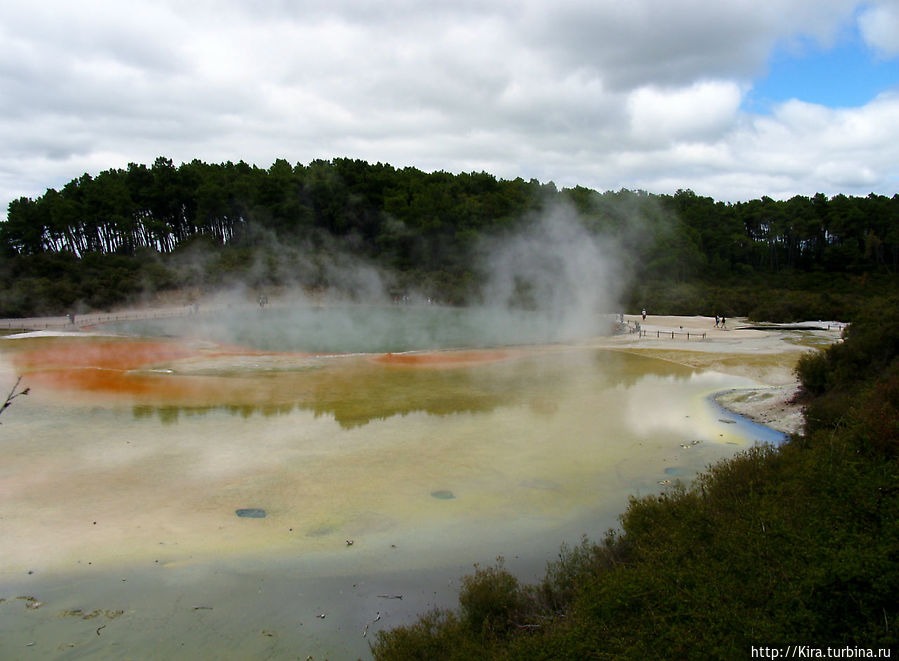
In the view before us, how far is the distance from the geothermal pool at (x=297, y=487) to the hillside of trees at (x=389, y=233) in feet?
79.8

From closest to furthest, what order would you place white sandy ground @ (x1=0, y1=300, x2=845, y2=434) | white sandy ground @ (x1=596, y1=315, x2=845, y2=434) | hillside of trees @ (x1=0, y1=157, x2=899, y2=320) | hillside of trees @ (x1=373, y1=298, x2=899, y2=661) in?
hillside of trees @ (x1=373, y1=298, x2=899, y2=661)
white sandy ground @ (x1=596, y1=315, x2=845, y2=434)
white sandy ground @ (x1=0, y1=300, x2=845, y2=434)
hillside of trees @ (x1=0, y1=157, x2=899, y2=320)

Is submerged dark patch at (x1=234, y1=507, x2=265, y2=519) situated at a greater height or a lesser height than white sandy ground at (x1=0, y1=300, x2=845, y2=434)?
lesser

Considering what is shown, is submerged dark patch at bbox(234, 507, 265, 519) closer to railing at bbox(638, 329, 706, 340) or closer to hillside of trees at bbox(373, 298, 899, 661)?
hillside of trees at bbox(373, 298, 899, 661)

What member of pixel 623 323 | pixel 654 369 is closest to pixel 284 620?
pixel 654 369

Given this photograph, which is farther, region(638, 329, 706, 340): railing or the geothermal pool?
region(638, 329, 706, 340): railing

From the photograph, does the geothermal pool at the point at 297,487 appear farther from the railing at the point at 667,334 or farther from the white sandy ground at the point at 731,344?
the railing at the point at 667,334

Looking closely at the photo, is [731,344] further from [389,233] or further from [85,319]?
[85,319]

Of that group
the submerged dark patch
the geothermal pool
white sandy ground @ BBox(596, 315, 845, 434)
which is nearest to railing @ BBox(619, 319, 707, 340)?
white sandy ground @ BBox(596, 315, 845, 434)

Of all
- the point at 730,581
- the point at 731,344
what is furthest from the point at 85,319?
the point at 730,581

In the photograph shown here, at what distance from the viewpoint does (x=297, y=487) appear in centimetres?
867

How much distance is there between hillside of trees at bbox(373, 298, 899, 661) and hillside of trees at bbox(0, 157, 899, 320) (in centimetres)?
3152

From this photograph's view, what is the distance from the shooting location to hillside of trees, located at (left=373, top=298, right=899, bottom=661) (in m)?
3.76

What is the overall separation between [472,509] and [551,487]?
1.39m

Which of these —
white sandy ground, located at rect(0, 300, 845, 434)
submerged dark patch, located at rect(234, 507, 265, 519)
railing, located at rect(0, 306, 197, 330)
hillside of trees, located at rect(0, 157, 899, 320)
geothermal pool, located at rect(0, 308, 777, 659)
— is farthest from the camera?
hillside of trees, located at rect(0, 157, 899, 320)
